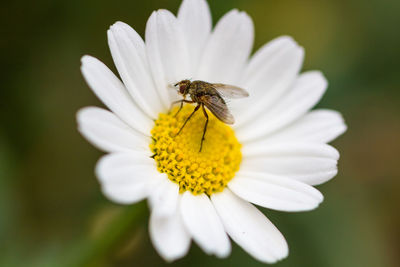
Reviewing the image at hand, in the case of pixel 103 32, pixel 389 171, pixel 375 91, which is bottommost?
pixel 389 171

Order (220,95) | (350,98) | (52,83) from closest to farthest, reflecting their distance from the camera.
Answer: (220,95), (52,83), (350,98)

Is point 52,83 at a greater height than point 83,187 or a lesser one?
greater

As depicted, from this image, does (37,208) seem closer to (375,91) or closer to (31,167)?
(31,167)

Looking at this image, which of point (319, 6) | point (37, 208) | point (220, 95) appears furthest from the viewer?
point (319, 6)

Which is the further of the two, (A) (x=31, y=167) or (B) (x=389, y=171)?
(B) (x=389, y=171)

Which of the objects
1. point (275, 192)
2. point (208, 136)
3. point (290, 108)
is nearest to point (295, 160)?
point (275, 192)

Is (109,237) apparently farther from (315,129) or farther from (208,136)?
(315,129)

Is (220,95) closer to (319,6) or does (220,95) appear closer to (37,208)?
(37,208)

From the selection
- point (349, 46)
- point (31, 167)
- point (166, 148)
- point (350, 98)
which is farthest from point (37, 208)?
point (349, 46)
